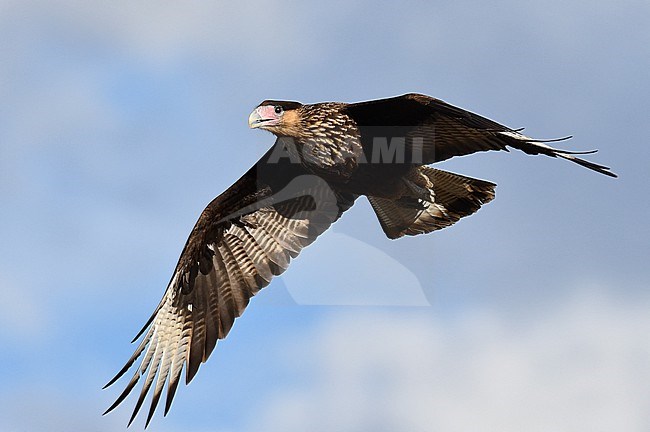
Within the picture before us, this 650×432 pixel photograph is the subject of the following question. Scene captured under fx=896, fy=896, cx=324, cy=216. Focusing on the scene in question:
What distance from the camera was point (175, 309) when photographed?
27.2ft

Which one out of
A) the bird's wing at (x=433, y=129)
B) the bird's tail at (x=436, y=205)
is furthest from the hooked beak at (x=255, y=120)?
the bird's tail at (x=436, y=205)

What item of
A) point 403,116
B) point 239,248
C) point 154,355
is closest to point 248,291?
point 239,248

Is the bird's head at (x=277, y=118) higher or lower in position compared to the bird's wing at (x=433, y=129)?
higher

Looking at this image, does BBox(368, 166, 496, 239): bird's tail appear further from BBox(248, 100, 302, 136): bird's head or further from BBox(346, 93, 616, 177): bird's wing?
BBox(248, 100, 302, 136): bird's head

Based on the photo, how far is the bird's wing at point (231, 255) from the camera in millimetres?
8055

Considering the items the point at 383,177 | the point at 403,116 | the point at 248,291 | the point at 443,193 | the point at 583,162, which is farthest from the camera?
the point at 248,291

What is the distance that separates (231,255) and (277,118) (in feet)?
6.21

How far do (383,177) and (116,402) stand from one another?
2.84 metres

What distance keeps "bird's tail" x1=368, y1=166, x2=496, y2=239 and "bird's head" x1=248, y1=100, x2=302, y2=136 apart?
123 cm

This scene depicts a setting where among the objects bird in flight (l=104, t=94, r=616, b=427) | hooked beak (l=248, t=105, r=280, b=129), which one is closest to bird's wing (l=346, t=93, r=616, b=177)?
bird in flight (l=104, t=94, r=616, b=427)

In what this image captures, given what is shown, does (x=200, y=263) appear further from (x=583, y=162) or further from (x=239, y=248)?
(x=583, y=162)

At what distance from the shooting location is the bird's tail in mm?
7672

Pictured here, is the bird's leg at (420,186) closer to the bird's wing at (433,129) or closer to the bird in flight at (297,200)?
the bird in flight at (297,200)

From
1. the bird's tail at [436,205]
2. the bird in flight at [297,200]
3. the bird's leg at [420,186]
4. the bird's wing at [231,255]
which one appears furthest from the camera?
the bird's wing at [231,255]
